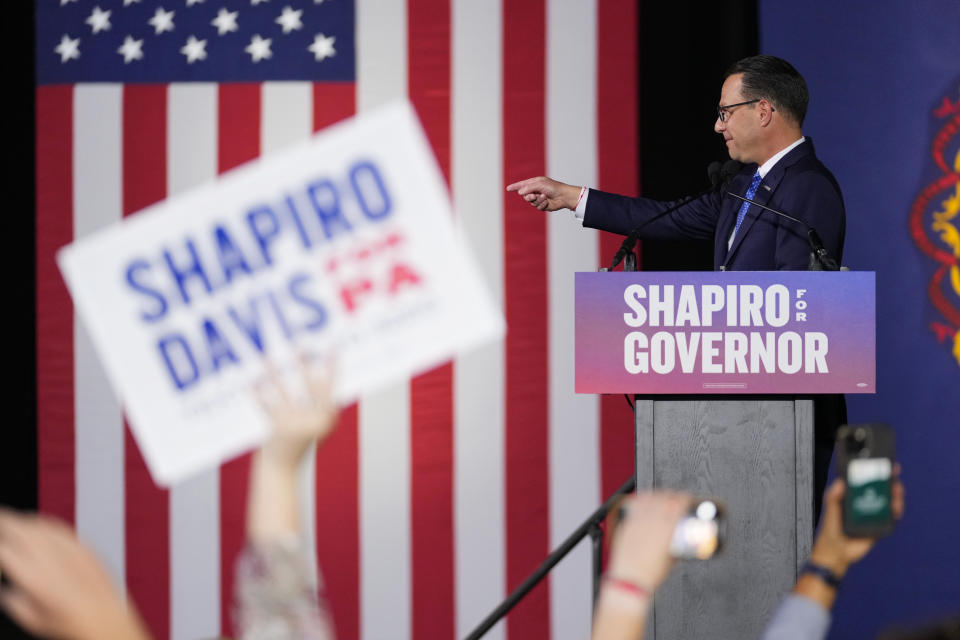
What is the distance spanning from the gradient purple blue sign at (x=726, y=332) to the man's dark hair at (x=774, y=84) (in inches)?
25.8

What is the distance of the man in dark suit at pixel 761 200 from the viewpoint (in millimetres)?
2270

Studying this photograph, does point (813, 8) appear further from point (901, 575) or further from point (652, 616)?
point (652, 616)

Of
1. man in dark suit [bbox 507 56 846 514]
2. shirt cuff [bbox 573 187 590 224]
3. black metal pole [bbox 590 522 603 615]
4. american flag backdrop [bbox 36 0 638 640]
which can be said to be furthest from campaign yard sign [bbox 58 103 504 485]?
american flag backdrop [bbox 36 0 638 640]

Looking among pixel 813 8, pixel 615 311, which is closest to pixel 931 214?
pixel 813 8

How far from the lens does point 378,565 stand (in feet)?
11.0

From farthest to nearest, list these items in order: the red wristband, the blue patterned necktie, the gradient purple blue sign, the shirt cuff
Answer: the shirt cuff, the blue patterned necktie, the gradient purple blue sign, the red wristband

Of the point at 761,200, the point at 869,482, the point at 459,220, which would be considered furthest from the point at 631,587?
the point at 459,220

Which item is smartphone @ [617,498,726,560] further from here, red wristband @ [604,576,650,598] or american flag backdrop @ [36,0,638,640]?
american flag backdrop @ [36,0,638,640]

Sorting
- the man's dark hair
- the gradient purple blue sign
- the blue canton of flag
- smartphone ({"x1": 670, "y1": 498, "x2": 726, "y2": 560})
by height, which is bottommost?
smartphone ({"x1": 670, "y1": 498, "x2": 726, "y2": 560})

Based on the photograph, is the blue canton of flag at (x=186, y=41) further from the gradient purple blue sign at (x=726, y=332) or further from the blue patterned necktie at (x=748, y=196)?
the gradient purple blue sign at (x=726, y=332)

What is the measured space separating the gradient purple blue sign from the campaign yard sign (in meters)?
0.76

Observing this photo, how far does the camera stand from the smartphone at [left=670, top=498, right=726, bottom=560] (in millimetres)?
964

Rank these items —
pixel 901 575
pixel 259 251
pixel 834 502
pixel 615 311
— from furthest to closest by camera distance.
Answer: pixel 901 575 < pixel 615 311 < pixel 259 251 < pixel 834 502

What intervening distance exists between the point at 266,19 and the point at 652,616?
7.48 ft
